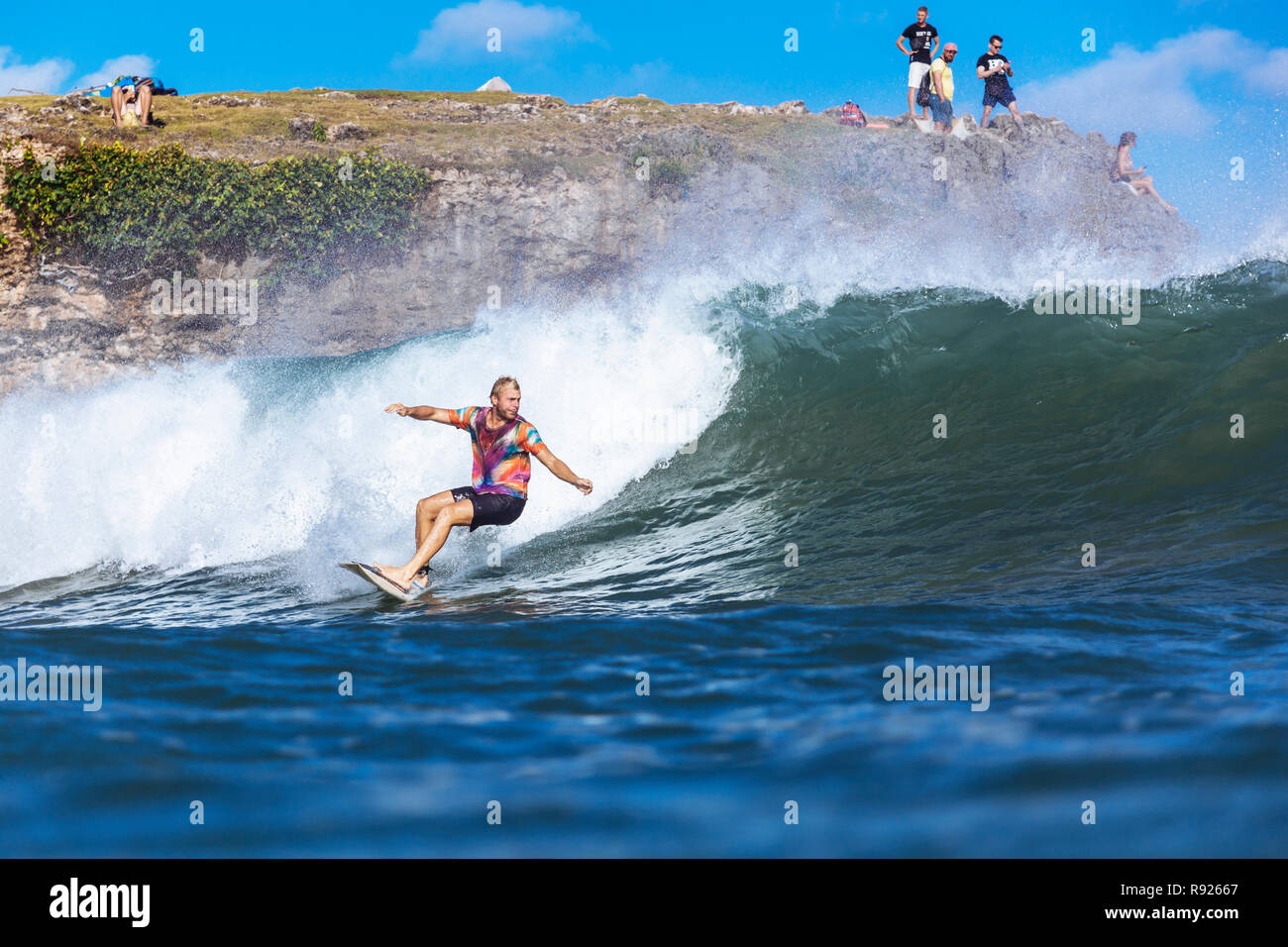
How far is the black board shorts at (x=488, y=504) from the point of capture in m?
7.56

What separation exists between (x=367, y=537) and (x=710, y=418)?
12.9ft

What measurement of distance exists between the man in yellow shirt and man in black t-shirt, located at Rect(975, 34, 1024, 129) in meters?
0.98

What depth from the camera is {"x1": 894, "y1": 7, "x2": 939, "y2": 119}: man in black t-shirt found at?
20.0m

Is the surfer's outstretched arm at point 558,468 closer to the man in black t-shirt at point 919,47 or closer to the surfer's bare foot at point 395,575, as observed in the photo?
the surfer's bare foot at point 395,575

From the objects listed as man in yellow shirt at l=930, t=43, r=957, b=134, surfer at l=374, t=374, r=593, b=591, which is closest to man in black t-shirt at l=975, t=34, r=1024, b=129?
man in yellow shirt at l=930, t=43, r=957, b=134

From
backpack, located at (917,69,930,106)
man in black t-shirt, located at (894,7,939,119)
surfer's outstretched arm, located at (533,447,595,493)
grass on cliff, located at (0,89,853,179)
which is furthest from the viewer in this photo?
grass on cliff, located at (0,89,853,179)

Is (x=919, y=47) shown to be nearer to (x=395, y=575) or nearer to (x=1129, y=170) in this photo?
(x=1129, y=170)

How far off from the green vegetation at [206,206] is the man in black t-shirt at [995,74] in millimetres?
13114

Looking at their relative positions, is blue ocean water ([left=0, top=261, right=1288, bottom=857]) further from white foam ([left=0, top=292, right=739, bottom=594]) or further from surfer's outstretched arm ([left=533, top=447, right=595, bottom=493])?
surfer's outstretched arm ([left=533, top=447, right=595, bottom=493])

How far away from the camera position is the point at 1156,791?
3209mm

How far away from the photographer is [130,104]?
2416cm

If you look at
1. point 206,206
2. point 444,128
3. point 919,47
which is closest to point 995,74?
point 919,47

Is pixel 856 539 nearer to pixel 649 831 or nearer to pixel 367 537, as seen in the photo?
pixel 367 537
